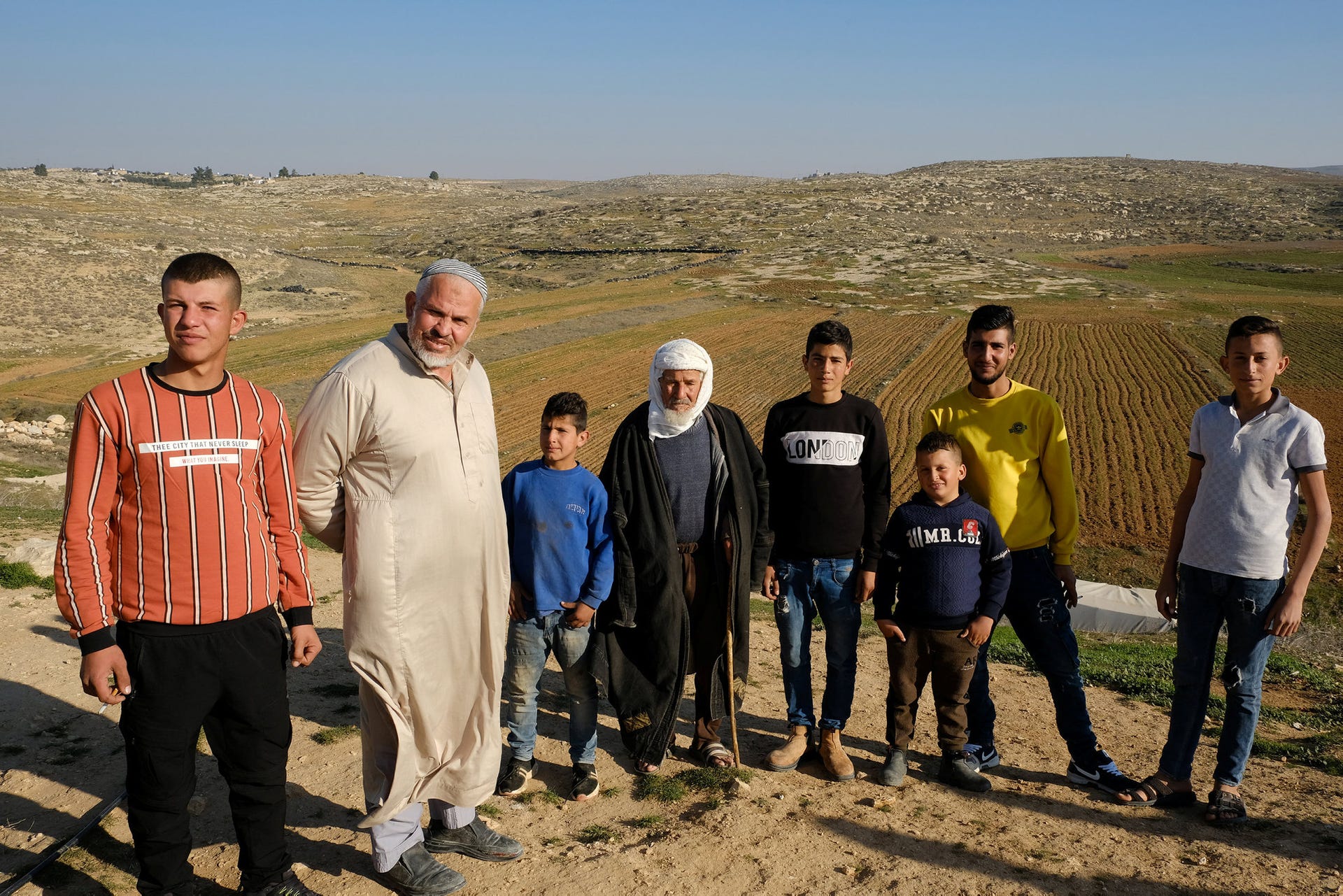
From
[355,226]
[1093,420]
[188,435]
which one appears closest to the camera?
[188,435]

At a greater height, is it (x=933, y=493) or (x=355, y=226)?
(x=355, y=226)

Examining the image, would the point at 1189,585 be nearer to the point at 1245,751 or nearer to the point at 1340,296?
the point at 1245,751

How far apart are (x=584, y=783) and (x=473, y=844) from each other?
2.06 ft

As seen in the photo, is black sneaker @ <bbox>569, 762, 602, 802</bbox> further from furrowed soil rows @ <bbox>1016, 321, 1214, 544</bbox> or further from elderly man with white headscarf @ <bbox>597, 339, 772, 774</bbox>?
furrowed soil rows @ <bbox>1016, 321, 1214, 544</bbox>

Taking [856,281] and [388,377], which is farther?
[856,281]

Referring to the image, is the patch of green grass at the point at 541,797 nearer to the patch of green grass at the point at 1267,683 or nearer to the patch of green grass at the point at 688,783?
the patch of green grass at the point at 688,783

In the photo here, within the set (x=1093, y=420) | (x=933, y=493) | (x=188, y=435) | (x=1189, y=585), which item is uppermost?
(x=188, y=435)

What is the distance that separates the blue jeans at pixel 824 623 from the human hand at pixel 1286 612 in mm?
1638

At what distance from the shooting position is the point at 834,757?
416 cm

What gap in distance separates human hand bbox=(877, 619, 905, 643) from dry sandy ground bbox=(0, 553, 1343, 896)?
701 millimetres

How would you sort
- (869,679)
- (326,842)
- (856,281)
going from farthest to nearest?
(856,281) → (869,679) → (326,842)

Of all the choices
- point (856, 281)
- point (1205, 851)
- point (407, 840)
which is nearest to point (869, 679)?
point (1205, 851)

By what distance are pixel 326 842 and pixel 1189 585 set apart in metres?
3.68

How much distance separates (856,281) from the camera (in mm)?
40938
